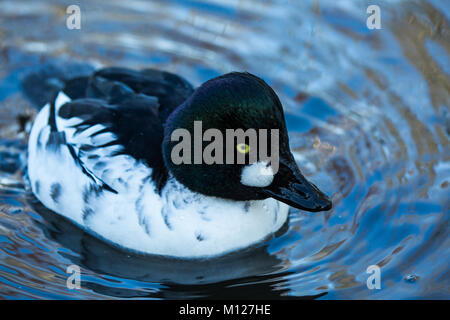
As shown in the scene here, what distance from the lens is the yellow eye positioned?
517 cm

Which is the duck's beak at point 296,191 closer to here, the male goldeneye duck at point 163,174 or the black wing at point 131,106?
the male goldeneye duck at point 163,174

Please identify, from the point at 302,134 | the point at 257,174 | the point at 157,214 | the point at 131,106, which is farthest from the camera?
the point at 302,134

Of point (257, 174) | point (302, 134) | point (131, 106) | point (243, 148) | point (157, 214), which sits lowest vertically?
point (157, 214)

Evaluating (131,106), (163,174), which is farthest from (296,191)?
(131,106)

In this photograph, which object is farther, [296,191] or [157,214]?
[157,214]

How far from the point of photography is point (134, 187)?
570cm

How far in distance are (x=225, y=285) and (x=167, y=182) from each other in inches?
34.7

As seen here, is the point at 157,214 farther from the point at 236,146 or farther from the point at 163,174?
the point at 236,146

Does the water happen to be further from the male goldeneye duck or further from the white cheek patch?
the white cheek patch

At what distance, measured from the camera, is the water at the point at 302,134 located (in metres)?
5.59

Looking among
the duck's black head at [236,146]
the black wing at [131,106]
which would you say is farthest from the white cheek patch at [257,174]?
the black wing at [131,106]

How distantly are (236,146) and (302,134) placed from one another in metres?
2.25

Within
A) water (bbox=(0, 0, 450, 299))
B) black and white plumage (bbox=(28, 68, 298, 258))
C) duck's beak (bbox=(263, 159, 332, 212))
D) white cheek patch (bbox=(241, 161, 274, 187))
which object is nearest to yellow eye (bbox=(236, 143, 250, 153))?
white cheek patch (bbox=(241, 161, 274, 187))

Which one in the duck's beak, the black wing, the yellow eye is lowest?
the duck's beak
